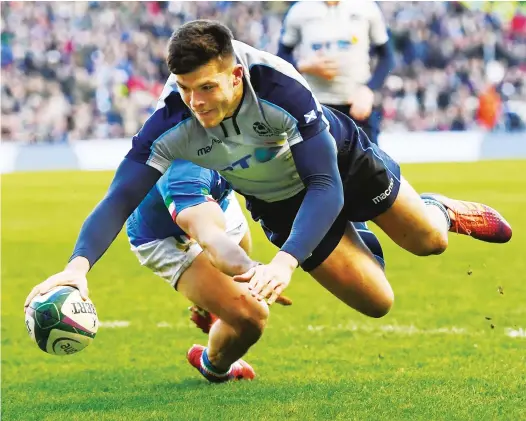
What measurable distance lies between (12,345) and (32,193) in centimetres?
1365

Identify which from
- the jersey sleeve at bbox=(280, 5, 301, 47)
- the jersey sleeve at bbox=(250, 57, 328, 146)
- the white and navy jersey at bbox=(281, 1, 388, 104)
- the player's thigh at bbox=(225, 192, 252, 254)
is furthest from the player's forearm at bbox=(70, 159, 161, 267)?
the jersey sleeve at bbox=(280, 5, 301, 47)

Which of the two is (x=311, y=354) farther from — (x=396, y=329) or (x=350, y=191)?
(x=350, y=191)

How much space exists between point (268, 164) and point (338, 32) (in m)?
4.92

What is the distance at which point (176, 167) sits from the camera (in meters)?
6.53

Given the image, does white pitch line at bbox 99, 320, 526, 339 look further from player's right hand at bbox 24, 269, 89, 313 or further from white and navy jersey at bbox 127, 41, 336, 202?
player's right hand at bbox 24, 269, 89, 313

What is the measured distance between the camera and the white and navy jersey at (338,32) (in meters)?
10.4

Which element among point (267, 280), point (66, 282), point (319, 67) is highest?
point (267, 280)

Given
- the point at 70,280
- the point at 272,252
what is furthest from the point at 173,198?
the point at 272,252

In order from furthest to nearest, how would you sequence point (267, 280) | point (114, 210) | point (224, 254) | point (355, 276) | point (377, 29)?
point (377, 29) → point (355, 276) → point (224, 254) → point (114, 210) → point (267, 280)

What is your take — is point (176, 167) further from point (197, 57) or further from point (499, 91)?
point (499, 91)

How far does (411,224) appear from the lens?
6.68 m

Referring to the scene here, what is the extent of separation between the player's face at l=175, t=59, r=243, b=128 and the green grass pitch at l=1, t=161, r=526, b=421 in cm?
160

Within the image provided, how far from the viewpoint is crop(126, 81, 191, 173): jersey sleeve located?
5.41 metres

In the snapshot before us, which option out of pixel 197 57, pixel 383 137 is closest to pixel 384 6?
pixel 383 137
